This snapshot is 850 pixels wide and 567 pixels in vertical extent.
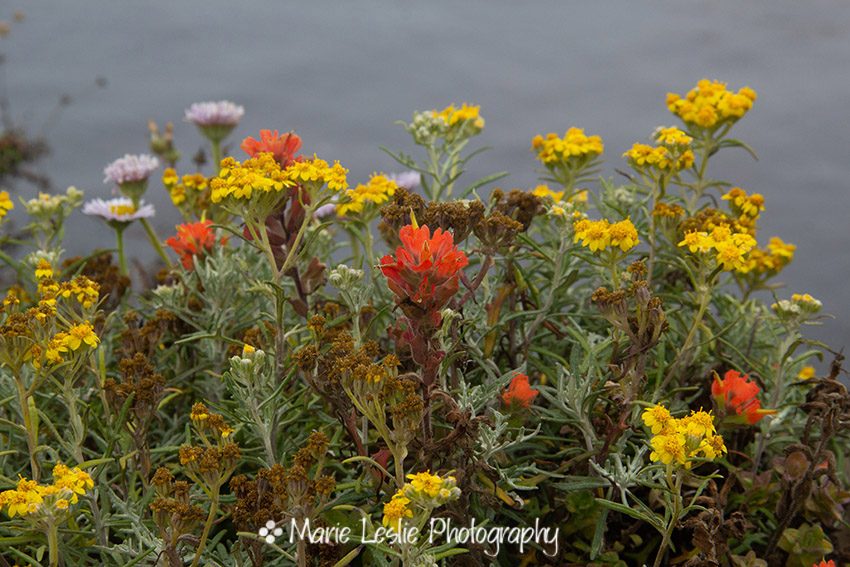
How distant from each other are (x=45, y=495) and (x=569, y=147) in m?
1.39

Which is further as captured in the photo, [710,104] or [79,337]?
[710,104]

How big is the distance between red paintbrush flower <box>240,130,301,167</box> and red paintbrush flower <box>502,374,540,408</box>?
64 centimetres

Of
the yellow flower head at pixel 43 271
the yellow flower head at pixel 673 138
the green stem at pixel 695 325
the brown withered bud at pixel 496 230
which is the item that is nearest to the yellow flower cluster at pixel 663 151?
the yellow flower head at pixel 673 138

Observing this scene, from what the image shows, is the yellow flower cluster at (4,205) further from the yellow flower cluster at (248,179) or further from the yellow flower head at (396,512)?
the yellow flower head at (396,512)

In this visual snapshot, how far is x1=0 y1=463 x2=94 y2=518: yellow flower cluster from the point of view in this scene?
1392 mm

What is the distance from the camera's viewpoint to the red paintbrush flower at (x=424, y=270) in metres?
1.47

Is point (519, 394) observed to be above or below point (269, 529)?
above

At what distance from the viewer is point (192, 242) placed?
227cm

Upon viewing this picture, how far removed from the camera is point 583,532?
72.9 inches

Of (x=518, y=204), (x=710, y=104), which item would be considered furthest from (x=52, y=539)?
(x=710, y=104)

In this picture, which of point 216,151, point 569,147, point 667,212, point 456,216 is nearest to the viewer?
point 456,216

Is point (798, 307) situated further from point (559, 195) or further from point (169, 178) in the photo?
point (169, 178)

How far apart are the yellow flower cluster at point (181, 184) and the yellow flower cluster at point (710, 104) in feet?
4.01

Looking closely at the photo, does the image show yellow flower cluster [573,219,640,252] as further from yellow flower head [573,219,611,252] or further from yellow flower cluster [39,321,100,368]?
yellow flower cluster [39,321,100,368]
